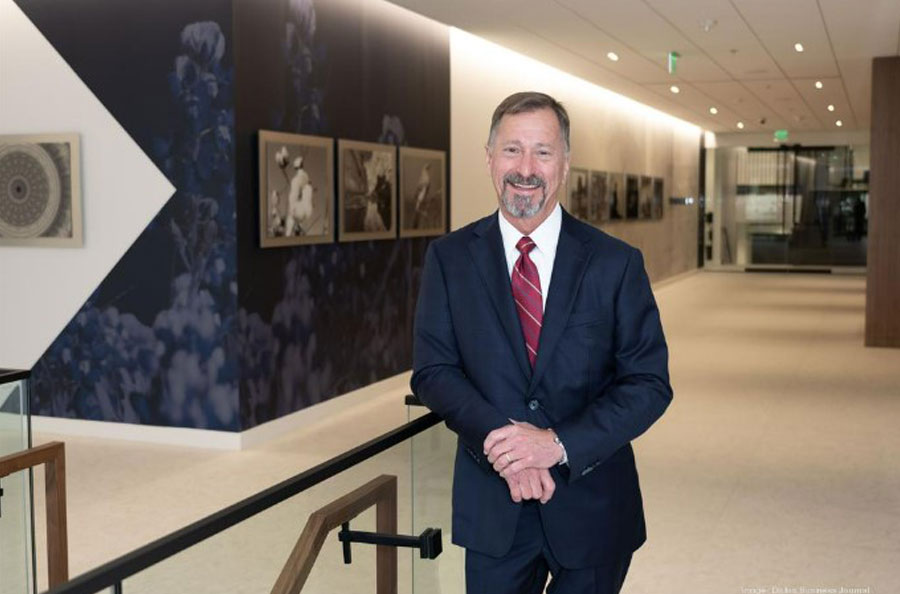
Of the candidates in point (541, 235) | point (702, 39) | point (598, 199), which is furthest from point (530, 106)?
point (598, 199)

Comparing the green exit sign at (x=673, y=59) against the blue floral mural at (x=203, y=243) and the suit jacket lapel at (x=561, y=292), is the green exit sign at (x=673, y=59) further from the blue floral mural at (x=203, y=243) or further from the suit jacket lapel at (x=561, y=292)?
the suit jacket lapel at (x=561, y=292)

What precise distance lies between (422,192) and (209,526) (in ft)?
33.3

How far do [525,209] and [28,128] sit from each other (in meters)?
8.02

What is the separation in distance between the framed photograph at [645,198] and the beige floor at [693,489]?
33.5 feet

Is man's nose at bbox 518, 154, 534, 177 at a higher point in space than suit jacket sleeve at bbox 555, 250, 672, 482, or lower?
higher

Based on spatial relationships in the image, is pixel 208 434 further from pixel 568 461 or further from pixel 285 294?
pixel 568 461

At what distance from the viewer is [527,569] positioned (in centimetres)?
270

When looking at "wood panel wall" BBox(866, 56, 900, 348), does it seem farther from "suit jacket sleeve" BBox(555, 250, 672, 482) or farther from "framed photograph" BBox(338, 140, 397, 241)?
"suit jacket sleeve" BBox(555, 250, 672, 482)

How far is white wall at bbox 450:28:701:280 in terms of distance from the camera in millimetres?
13375

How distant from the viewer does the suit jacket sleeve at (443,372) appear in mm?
2574

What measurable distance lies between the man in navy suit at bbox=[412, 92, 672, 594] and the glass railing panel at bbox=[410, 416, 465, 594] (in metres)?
0.51

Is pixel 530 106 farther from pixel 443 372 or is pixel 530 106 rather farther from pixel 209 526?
pixel 209 526

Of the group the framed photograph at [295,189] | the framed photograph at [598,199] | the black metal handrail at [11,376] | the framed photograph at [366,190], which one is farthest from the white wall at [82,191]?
the framed photograph at [598,199]

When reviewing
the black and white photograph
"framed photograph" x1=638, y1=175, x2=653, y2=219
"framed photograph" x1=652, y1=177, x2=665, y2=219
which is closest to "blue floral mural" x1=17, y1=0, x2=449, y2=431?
the black and white photograph
